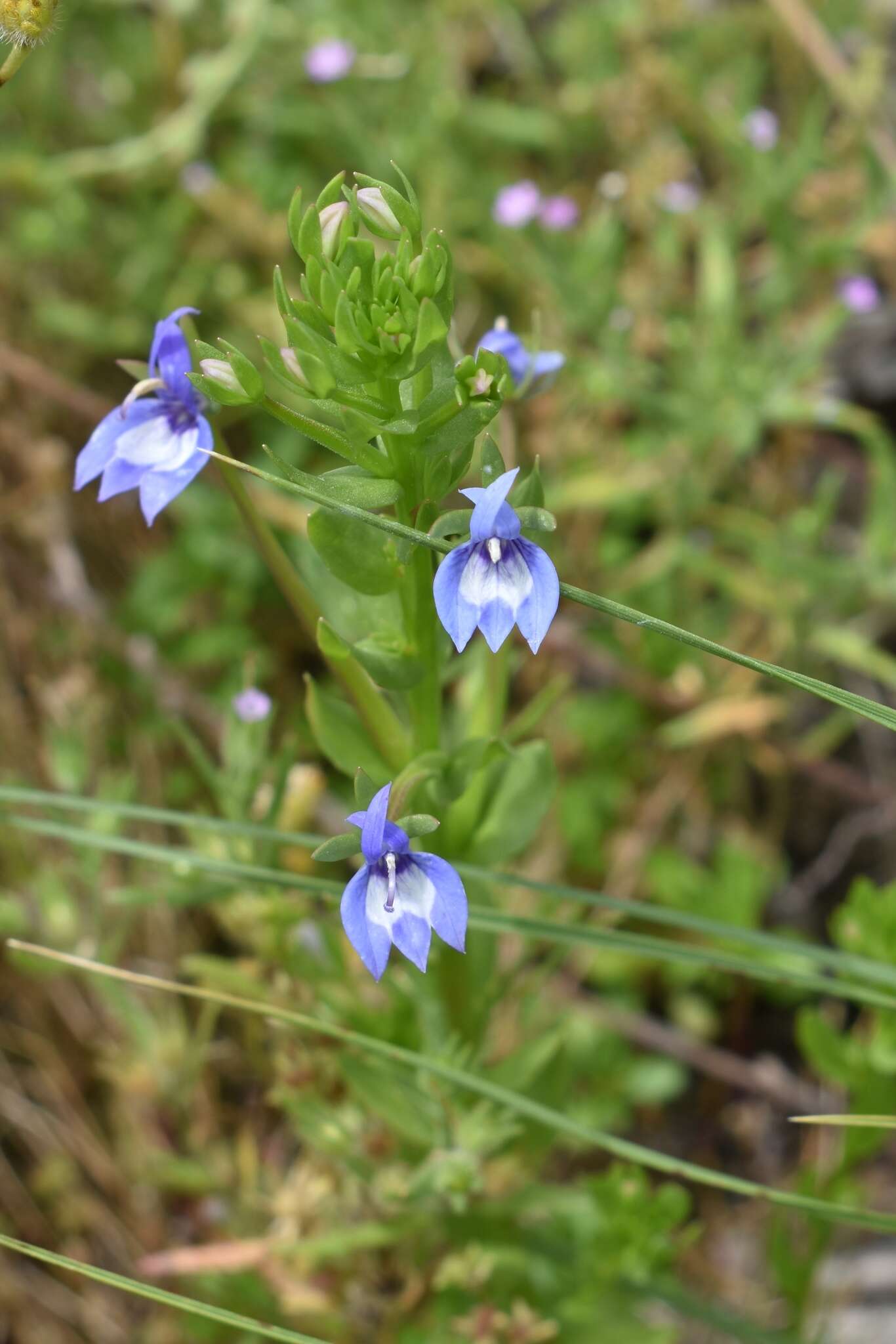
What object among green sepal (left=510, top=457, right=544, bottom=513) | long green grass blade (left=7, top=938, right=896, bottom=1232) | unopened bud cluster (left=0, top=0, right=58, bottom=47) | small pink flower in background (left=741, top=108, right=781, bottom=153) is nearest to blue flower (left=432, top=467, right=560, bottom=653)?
green sepal (left=510, top=457, right=544, bottom=513)

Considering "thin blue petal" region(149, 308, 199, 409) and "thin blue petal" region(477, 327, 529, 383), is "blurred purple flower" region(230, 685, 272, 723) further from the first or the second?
"thin blue petal" region(477, 327, 529, 383)

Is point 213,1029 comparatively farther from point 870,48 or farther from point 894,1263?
point 870,48

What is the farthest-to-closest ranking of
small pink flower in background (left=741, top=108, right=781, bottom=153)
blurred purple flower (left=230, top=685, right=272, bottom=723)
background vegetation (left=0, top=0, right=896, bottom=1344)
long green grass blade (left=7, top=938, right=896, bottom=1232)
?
small pink flower in background (left=741, top=108, right=781, bottom=153) < background vegetation (left=0, top=0, right=896, bottom=1344) < blurred purple flower (left=230, top=685, right=272, bottom=723) < long green grass blade (left=7, top=938, right=896, bottom=1232)

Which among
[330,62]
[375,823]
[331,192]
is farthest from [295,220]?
[330,62]

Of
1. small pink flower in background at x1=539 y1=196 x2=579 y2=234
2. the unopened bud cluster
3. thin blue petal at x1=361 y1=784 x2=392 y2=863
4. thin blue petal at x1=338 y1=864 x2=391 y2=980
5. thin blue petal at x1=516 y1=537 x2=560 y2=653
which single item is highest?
small pink flower in background at x1=539 y1=196 x2=579 y2=234

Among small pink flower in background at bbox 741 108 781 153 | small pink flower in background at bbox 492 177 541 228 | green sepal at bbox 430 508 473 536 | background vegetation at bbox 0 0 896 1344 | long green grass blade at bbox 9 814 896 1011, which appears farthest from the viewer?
small pink flower in background at bbox 741 108 781 153

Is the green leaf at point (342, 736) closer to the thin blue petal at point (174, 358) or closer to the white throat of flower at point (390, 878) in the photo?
the white throat of flower at point (390, 878)
